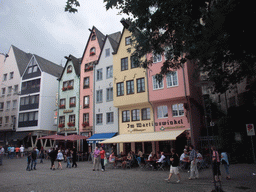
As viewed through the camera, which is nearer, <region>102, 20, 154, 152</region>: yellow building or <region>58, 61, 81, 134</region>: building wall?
<region>102, 20, 154, 152</region>: yellow building

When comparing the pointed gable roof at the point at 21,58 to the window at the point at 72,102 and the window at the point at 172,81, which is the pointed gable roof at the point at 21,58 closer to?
the window at the point at 72,102

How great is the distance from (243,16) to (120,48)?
68.3ft

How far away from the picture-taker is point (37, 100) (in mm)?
36375

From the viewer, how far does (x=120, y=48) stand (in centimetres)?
2728

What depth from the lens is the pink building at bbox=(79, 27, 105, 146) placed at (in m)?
30.0

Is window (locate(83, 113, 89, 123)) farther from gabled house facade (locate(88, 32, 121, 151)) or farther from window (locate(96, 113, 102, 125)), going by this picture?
window (locate(96, 113, 102, 125))

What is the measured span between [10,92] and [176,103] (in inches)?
1344

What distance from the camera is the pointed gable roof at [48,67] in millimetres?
38688

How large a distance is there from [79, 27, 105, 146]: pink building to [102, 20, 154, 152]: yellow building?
5741 mm

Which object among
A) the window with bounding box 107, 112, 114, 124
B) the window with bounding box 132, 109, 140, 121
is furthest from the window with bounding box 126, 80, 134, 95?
the window with bounding box 107, 112, 114, 124

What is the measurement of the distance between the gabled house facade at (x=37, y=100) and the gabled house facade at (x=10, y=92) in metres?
1.76

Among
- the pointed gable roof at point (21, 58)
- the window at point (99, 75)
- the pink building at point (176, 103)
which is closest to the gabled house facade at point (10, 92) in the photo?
the pointed gable roof at point (21, 58)

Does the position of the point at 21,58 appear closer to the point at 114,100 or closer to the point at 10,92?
the point at 10,92

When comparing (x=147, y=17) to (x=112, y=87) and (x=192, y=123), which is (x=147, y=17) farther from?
(x=112, y=87)
